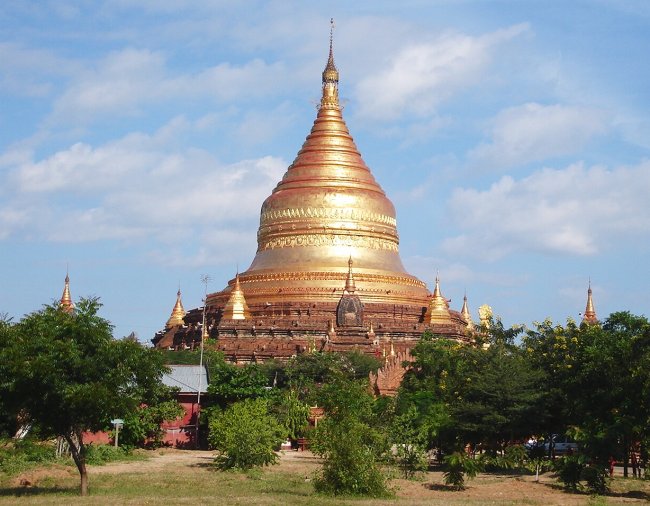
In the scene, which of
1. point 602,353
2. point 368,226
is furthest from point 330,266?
point 602,353

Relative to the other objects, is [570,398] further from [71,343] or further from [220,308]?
[220,308]

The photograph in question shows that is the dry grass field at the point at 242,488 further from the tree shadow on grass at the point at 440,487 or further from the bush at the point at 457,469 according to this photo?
the bush at the point at 457,469

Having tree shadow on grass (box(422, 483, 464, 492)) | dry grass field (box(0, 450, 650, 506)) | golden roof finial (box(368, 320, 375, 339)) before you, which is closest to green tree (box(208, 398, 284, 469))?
dry grass field (box(0, 450, 650, 506))

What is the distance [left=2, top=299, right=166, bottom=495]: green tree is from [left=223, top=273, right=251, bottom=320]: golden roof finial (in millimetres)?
36253

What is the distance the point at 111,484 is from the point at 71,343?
171 inches

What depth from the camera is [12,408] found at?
24.3 meters

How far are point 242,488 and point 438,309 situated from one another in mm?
37116

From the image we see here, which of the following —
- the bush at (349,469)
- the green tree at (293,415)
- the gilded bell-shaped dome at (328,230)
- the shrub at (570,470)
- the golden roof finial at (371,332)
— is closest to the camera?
the bush at (349,469)

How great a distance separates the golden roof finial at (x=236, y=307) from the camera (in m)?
61.5

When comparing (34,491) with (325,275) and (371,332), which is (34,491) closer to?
(371,332)

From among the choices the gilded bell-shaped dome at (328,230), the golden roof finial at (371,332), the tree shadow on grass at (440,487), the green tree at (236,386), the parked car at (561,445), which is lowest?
the tree shadow on grass at (440,487)

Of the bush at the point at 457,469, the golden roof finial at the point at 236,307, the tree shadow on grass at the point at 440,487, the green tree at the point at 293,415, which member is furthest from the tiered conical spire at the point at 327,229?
the bush at the point at 457,469

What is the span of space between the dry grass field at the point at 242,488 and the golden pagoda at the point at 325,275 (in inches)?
1024

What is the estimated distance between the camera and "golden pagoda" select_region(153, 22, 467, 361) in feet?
194
